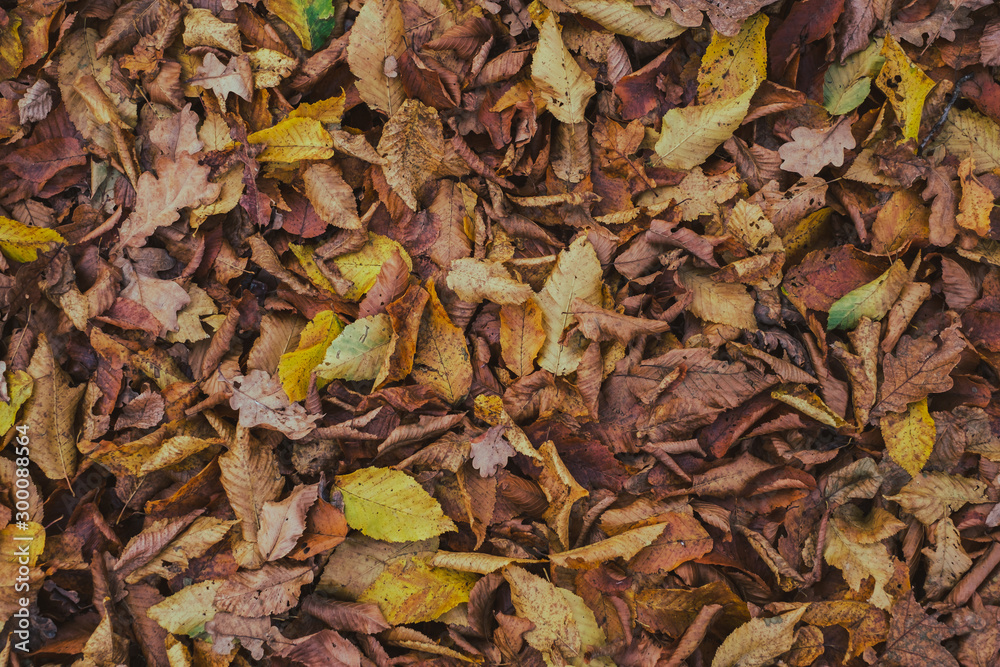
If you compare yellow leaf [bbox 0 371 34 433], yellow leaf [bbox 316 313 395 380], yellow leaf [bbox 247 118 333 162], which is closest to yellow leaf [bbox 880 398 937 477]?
yellow leaf [bbox 316 313 395 380]

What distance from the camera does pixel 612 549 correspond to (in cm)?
187

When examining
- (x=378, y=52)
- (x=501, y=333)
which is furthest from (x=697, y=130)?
(x=378, y=52)

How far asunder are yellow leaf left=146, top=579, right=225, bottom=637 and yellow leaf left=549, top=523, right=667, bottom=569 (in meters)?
1.05

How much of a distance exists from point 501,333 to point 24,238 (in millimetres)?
1626

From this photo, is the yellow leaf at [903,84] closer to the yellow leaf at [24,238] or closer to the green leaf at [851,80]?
the green leaf at [851,80]

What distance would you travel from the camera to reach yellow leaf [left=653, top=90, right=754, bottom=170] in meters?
2.02

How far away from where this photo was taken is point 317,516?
6.38 feet

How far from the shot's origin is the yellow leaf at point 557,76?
2.01 metres

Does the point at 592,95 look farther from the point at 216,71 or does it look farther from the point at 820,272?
the point at 216,71

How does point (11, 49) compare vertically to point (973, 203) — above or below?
above

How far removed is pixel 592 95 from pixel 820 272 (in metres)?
0.94

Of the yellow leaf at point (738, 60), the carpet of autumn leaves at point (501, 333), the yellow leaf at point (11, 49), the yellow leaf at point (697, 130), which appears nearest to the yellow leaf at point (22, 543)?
the carpet of autumn leaves at point (501, 333)

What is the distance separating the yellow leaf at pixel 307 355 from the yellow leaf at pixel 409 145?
47 cm

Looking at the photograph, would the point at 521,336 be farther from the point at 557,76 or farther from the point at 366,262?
the point at 557,76
